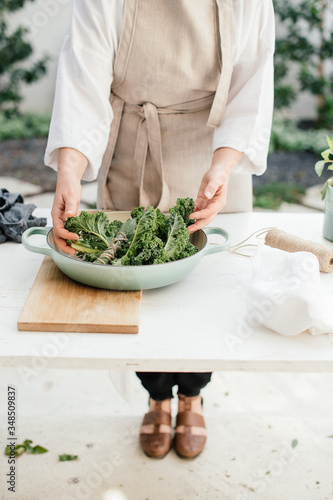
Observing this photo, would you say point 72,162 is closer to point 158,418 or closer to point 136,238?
point 136,238

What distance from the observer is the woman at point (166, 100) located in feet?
4.81

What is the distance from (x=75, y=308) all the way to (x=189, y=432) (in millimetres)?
940

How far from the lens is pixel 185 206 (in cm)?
128

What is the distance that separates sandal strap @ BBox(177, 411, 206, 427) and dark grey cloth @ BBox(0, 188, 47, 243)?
0.87 metres

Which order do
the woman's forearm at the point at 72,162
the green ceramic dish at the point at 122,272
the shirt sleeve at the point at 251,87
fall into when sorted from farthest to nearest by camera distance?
the shirt sleeve at the point at 251,87 < the woman's forearm at the point at 72,162 < the green ceramic dish at the point at 122,272

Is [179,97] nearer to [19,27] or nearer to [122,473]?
[122,473]

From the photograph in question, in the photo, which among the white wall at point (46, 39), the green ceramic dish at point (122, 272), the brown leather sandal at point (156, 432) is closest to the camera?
the green ceramic dish at point (122, 272)

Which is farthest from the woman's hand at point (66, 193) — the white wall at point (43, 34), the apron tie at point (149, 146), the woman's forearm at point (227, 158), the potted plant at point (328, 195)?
the white wall at point (43, 34)

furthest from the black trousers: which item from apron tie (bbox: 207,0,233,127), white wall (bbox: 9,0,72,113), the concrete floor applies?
white wall (bbox: 9,0,72,113)

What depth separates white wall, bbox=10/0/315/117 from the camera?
6.21 metres

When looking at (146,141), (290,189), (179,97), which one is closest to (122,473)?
(146,141)

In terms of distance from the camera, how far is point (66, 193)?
4.33 ft

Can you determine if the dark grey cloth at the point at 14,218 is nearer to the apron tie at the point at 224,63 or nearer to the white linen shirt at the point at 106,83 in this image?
the white linen shirt at the point at 106,83

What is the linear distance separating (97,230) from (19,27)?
18.5ft
